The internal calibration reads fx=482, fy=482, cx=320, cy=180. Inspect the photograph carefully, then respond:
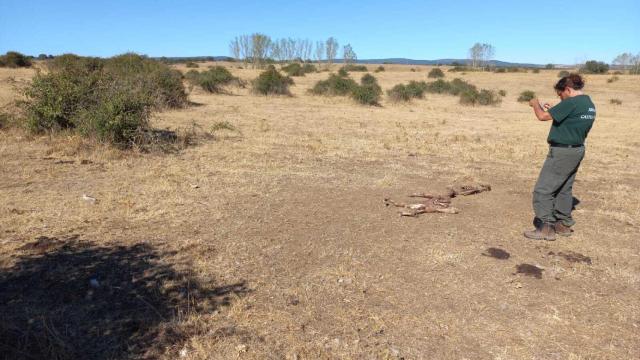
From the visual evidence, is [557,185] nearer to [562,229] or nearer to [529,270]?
[562,229]

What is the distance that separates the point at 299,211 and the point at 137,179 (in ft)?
9.54

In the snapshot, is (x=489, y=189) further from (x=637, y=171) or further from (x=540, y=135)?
(x=540, y=135)

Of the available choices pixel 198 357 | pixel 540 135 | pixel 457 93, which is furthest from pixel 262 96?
pixel 198 357

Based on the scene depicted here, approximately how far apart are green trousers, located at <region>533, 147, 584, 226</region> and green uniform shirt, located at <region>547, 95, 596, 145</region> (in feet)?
0.45

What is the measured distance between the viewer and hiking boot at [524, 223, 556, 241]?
18.4 ft

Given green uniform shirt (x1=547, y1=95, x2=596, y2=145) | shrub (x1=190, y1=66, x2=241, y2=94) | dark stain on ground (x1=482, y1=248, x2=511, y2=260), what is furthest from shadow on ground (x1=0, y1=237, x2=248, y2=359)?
shrub (x1=190, y1=66, x2=241, y2=94)

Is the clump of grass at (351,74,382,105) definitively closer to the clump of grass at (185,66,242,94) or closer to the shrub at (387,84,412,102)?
the shrub at (387,84,412,102)

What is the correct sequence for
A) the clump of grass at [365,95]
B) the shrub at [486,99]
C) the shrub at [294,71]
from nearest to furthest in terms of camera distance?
the clump of grass at [365,95]
the shrub at [486,99]
the shrub at [294,71]

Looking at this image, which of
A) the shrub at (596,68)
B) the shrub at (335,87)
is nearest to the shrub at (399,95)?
the shrub at (335,87)

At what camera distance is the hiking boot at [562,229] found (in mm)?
5762

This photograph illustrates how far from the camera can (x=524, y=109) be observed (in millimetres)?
23219

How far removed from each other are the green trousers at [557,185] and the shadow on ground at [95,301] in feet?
11.7

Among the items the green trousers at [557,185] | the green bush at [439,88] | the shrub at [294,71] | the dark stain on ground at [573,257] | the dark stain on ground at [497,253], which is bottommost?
the dark stain on ground at [573,257]

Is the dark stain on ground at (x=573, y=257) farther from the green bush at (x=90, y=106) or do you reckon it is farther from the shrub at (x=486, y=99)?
the shrub at (x=486, y=99)
